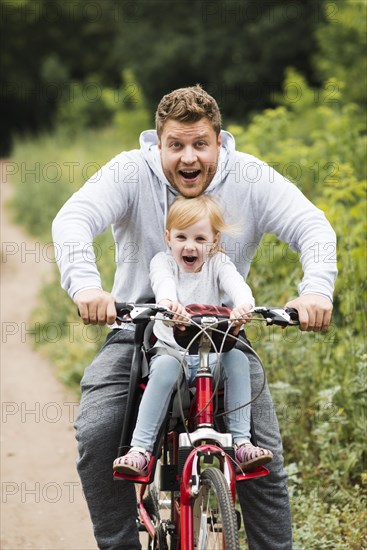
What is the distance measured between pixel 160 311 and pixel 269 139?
6.30m

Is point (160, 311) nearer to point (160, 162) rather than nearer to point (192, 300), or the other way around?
point (192, 300)

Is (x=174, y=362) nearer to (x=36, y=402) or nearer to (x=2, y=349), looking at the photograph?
(x=36, y=402)

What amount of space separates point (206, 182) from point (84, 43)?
3452cm

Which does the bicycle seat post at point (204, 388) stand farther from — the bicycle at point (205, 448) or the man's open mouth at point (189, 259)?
the man's open mouth at point (189, 259)

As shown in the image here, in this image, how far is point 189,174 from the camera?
3.63 meters

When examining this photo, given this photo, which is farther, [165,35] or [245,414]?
[165,35]

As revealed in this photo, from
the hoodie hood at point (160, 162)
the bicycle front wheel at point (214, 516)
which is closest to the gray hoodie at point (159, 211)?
the hoodie hood at point (160, 162)

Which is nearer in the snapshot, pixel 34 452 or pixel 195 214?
pixel 195 214

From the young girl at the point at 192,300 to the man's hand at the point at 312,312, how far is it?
0.17 meters

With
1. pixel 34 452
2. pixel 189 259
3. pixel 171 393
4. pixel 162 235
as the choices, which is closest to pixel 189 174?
pixel 162 235

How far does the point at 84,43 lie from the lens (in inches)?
1449

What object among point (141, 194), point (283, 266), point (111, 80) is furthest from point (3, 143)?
point (141, 194)

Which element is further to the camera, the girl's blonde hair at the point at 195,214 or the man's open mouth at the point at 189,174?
the man's open mouth at the point at 189,174

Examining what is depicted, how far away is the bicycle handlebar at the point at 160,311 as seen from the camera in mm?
3102
